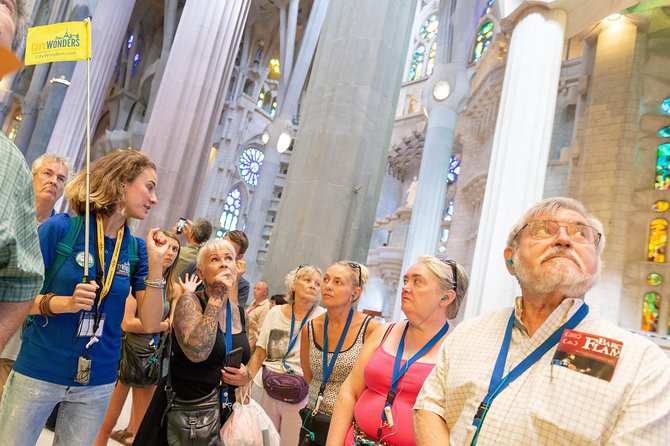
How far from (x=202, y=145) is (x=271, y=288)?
14.4 feet

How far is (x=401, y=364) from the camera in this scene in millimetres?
2439

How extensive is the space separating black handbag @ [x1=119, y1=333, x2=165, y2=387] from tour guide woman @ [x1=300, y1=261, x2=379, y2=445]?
1.06 m

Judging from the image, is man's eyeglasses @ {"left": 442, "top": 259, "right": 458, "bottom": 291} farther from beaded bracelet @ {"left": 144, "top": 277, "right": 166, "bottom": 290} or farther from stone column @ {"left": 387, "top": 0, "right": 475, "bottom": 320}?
stone column @ {"left": 387, "top": 0, "right": 475, "bottom": 320}

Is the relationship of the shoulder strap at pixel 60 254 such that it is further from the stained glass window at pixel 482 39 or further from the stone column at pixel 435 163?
the stained glass window at pixel 482 39

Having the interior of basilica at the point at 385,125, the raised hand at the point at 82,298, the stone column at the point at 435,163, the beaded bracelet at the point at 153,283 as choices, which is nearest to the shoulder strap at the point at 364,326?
the beaded bracelet at the point at 153,283

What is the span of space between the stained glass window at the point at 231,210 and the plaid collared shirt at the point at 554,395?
30272mm

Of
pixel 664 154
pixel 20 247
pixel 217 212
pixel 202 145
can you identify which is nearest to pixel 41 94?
pixel 217 212

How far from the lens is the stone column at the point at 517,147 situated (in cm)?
631

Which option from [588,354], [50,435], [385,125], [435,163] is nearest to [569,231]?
[588,354]

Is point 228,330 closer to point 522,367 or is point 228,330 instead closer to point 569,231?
point 522,367

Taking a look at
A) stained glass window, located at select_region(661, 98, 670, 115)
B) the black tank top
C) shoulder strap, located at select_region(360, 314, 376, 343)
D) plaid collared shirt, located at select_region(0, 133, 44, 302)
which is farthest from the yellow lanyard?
stained glass window, located at select_region(661, 98, 670, 115)

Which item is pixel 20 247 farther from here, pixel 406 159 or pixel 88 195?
pixel 406 159

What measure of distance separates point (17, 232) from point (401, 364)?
179 cm

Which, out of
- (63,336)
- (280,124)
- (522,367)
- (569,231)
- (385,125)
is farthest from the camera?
(280,124)
